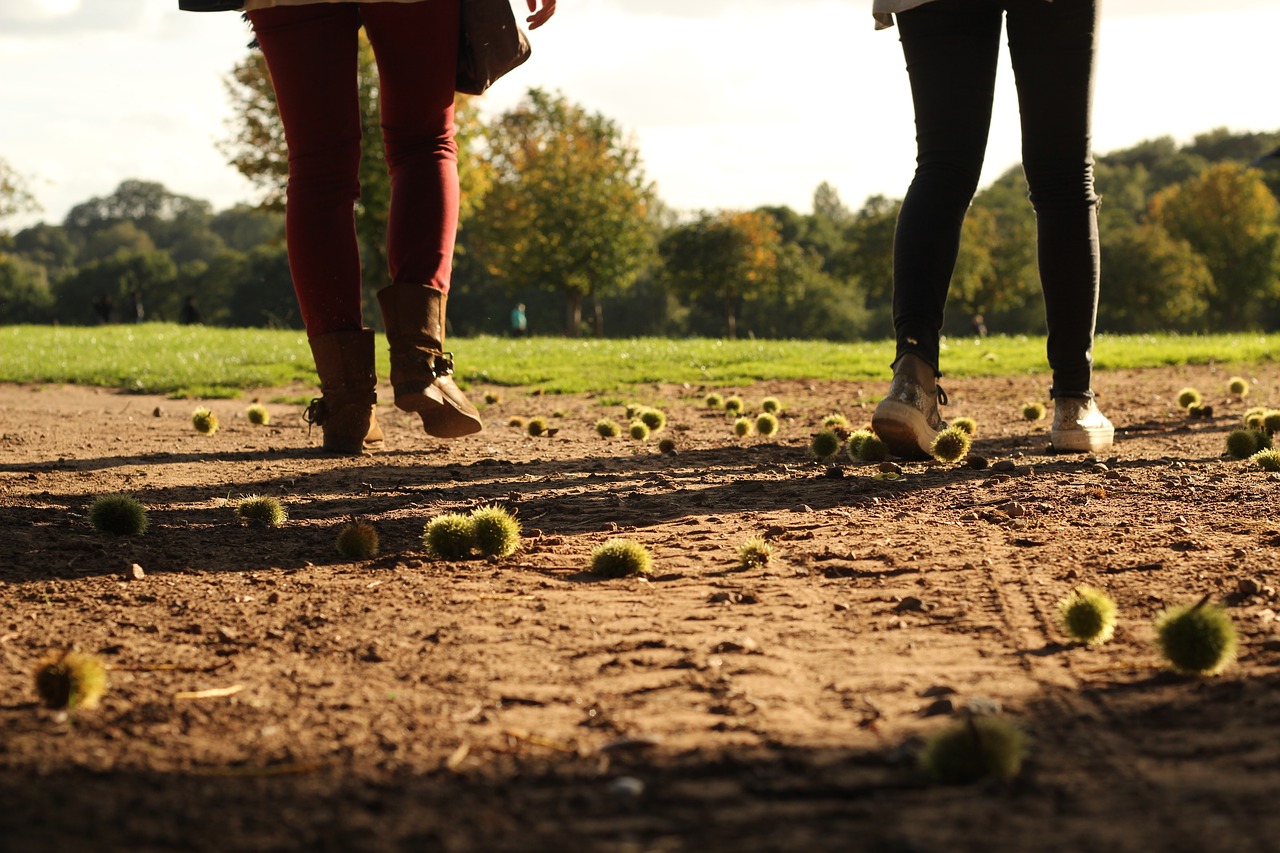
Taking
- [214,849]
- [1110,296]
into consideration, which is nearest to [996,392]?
[214,849]

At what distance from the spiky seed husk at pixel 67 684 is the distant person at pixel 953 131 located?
298 cm

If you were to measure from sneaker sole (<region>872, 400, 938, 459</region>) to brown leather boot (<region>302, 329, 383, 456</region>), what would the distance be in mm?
1904

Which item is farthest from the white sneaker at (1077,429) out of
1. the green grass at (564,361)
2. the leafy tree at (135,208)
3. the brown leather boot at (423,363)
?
the leafy tree at (135,208)

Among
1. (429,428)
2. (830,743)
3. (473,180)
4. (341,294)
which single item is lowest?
(830,743)

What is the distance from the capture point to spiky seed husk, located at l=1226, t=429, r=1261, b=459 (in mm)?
4590

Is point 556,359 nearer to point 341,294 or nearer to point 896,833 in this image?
point 341,294

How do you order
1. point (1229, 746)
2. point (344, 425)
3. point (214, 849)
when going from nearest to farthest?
point (214, 849)
point (1229, 746)
point (344, 425)

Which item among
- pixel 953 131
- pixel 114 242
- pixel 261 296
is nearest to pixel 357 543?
pixel 953 131

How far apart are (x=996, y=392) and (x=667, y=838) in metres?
7.64

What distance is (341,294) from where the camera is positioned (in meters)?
4.61

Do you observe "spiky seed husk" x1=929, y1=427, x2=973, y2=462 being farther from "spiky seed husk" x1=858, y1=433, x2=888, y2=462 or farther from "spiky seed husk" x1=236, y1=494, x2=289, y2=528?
"spiky seed husk" x1=236, y1=494, x2=289, y2=528

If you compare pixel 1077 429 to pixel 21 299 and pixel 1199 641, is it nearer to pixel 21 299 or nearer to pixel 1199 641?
pixel 1199 641

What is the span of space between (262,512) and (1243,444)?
3.54 m

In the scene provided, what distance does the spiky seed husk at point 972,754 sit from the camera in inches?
59.5
